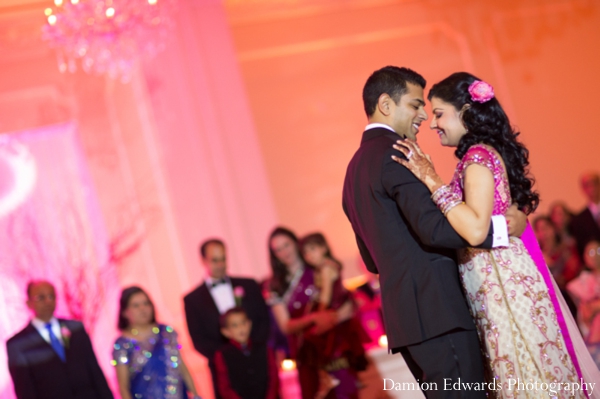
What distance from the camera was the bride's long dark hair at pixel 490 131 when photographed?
2828mm

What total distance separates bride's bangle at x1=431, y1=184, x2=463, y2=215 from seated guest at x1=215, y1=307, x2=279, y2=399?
2.33 meters

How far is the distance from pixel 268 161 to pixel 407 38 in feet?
7.71

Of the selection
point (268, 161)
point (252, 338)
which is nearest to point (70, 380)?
point (252, 338)

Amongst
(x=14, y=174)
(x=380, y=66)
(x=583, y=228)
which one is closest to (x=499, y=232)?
(x=583, y=228)

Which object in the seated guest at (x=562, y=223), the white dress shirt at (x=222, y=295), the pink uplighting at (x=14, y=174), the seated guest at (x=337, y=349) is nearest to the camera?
the seated guest at (x=337, y=349)

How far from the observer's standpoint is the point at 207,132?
22.2 feet

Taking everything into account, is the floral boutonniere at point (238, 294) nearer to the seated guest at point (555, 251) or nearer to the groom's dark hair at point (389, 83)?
the groom's dark hair at point (389, 83)

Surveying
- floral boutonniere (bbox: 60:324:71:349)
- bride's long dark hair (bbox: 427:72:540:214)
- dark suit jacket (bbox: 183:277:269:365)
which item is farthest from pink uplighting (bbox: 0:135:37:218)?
bride's long dark hair (bbox: 427:72:540:214)

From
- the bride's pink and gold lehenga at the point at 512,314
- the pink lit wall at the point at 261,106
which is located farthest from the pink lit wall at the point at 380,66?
the bride's pink and gold lehenga at the point at 512,314

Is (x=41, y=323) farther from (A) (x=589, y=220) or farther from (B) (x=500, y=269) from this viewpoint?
(A) (x=589, y=220)

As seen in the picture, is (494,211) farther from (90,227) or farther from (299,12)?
(299,12)

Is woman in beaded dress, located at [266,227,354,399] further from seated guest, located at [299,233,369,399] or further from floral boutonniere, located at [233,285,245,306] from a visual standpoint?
floral boutonniere, located at [233,285,245,306]

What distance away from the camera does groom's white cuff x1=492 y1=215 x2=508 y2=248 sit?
2.64m

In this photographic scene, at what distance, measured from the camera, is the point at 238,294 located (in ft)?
16.1
